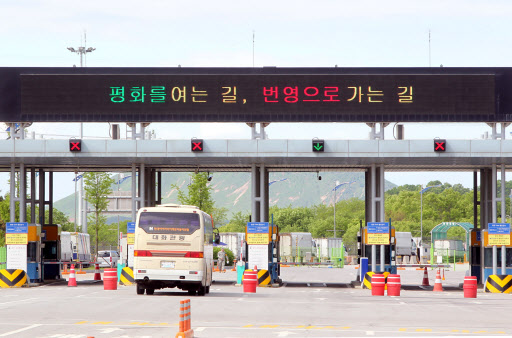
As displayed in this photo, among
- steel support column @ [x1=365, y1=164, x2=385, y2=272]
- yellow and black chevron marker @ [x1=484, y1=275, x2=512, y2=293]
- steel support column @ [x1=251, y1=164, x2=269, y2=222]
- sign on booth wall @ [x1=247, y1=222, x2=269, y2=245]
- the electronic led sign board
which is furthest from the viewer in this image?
steel support column @ [x1=251, y1=164, x2=269, y2=222]

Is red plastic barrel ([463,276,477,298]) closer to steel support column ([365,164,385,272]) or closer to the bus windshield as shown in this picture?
steel support column ([365,164,385,272])

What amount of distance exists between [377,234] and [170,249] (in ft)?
36.3

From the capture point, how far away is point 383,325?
19.2 metres

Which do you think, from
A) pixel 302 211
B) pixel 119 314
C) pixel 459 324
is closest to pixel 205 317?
pixel 119 314

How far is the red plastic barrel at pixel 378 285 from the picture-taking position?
32281 mm

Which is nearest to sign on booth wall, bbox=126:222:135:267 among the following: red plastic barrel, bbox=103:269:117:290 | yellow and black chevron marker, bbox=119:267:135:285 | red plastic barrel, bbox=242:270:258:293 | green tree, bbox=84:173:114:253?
yellow and black chevron marker, bbox=119:267:135:285

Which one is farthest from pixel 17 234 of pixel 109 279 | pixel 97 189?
pixel 97 189

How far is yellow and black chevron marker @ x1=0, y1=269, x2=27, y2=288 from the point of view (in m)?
36.3

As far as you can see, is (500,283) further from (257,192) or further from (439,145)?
(257,192)

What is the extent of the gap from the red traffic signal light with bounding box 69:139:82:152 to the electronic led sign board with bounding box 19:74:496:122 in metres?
0.92

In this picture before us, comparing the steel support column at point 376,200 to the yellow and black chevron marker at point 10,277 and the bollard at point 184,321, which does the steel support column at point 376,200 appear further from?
the bollard at point 184,321

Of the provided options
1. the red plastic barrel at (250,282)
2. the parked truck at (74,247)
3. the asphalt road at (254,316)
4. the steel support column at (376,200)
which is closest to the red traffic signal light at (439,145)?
the steel support column at (376,200)

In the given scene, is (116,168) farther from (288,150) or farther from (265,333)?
(265,333)

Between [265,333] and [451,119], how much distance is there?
21517 mm
